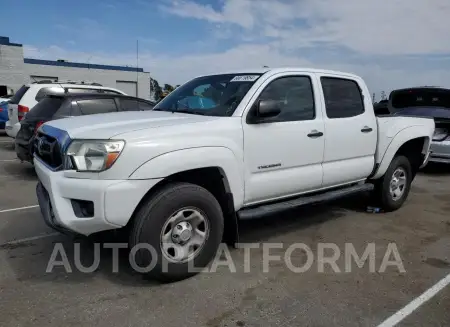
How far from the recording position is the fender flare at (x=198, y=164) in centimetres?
318

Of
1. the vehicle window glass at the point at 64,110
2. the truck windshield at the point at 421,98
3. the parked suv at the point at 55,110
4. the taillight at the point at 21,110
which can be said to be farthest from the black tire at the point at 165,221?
the truck windshield at the point at 421,98

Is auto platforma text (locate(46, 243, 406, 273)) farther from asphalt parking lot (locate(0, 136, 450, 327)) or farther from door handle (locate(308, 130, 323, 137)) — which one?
door handle (locate(308, 130, 323, 137))

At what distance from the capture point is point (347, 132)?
4.79 m

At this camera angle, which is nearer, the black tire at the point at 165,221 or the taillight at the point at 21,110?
the black tire at the point at 165,221

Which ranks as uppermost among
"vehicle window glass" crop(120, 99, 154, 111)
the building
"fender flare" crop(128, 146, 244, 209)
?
the building

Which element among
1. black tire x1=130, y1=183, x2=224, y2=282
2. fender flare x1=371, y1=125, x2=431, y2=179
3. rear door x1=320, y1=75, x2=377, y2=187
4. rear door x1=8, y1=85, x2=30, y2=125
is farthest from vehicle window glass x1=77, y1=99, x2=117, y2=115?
fender flare x1=371, y1=125, x2=431, y2=179

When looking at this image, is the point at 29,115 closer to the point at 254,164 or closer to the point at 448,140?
the point at 254,164

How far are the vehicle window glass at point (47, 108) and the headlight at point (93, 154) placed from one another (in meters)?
4.64

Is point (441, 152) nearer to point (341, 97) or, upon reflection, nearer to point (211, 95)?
point (341, 97)

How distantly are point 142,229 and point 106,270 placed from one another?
86 cm

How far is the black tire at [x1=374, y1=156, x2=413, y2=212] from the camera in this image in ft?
18.3

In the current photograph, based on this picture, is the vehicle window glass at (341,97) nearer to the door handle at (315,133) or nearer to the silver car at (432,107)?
the door handle at (315,133)

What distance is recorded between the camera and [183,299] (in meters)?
3.22

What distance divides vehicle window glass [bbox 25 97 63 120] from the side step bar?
4943mm
